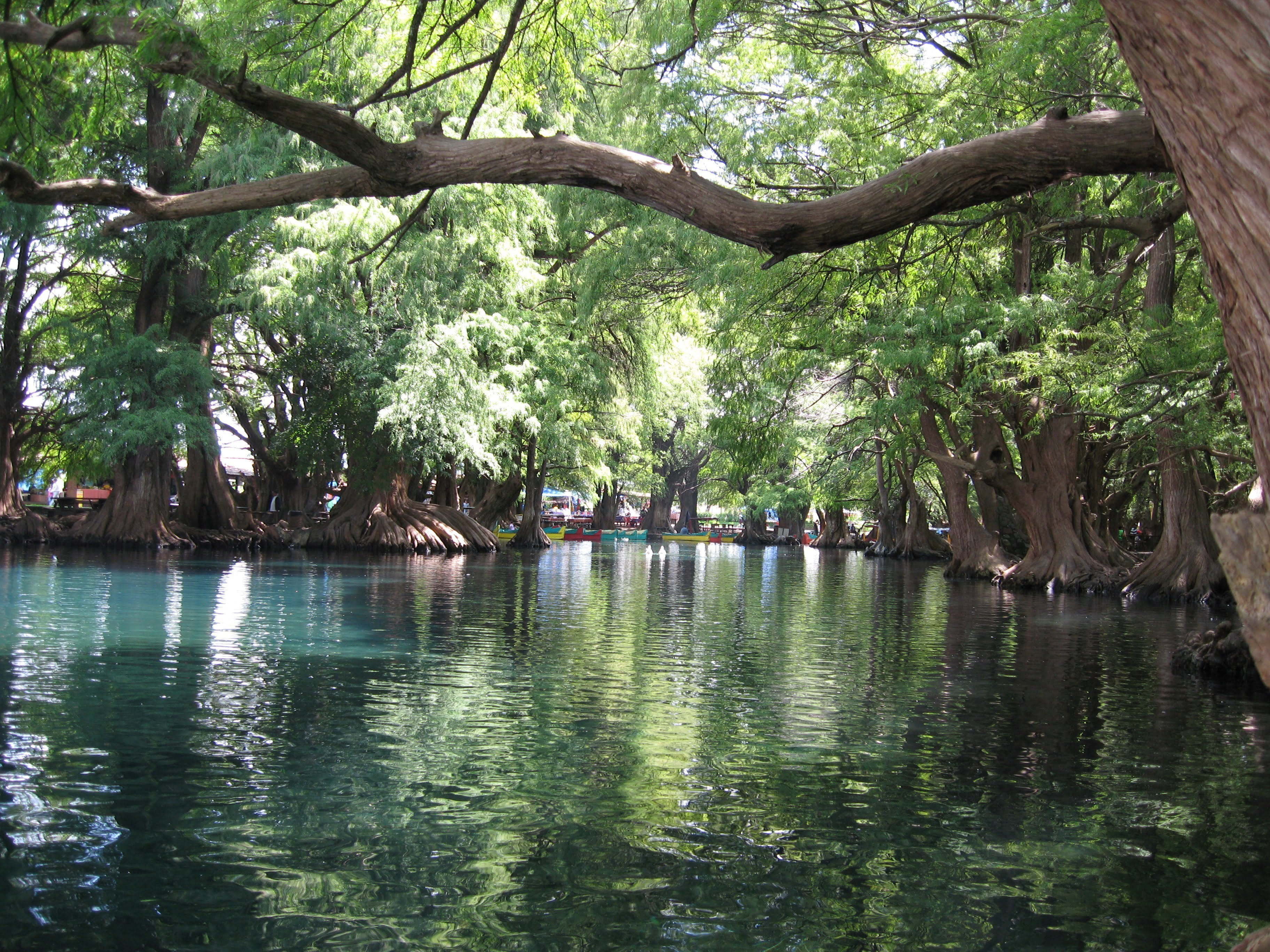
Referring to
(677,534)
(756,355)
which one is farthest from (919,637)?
(677,534)

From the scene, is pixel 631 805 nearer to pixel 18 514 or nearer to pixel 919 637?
pixel 919 637

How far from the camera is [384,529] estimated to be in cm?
3114

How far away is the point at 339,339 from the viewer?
2873 centimetres

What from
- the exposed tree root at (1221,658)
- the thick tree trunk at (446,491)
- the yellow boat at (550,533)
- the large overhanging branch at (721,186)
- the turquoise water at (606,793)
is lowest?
the turquoise water at (606,793)

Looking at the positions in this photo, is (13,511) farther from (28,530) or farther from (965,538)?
(965,538)

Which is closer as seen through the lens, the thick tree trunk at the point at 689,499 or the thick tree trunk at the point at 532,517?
the thick tree trunk at the point at 532,517

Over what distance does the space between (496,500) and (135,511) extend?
45.6 feet

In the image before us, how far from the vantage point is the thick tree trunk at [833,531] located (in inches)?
2303

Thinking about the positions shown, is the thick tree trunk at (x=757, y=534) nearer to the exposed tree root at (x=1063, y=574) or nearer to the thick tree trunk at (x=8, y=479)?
the exposed tree root at (x=1063, y=574)

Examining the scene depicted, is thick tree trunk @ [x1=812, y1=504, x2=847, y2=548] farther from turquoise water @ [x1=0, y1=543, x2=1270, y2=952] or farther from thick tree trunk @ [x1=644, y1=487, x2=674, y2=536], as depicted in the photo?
turquoise water @ [x1=0, y1=543, x2=1270, y2=952]

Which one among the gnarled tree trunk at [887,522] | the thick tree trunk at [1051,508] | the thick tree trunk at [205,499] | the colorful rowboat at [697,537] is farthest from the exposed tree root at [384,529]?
the colorful rowboat at [697,537]

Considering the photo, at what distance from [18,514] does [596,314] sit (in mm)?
18128

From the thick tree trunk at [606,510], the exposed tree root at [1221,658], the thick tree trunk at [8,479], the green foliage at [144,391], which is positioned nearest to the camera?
the exposed tree root at [1221,658]

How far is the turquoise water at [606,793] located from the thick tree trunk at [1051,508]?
39.4 feet
